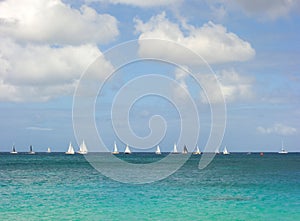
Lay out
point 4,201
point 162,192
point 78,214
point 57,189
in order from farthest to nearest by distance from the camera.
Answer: point 57,189 → point 162,192 → point 4,201 → point 78,214

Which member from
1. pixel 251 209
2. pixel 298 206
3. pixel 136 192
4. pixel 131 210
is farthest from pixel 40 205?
pixel 298 206

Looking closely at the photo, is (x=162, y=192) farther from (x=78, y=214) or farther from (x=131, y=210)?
(x=78, y=214)

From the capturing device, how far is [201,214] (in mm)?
41406

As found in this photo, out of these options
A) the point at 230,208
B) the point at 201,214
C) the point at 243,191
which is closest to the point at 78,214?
the point at 201,214

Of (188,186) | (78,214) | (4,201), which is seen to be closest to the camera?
(78,214)

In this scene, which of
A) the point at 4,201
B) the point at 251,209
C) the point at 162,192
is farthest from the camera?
the point at 162,192

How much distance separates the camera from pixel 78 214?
41344 millimetres

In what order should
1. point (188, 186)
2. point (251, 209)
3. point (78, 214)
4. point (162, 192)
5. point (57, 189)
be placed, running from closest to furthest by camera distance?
point (78, 214) → point (251, 209) → point (162, 192) → point (57, 189) → point (188, 186)

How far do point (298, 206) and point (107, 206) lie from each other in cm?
1767

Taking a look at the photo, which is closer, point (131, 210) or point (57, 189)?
point (131, 210)

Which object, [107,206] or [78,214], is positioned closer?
[78,214]

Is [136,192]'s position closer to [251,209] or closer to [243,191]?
[243,191]

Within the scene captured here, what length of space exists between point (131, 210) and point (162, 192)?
46.2 ft

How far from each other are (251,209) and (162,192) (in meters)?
15.2
